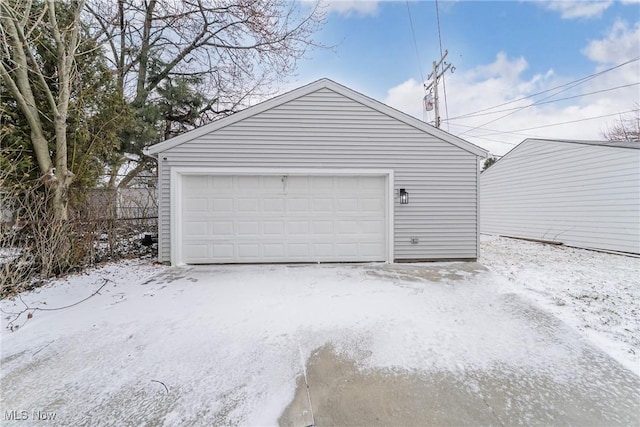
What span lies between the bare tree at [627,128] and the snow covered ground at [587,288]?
1534cm

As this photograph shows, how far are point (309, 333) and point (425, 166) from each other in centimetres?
476

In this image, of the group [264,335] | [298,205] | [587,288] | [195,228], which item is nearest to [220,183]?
[195,228]

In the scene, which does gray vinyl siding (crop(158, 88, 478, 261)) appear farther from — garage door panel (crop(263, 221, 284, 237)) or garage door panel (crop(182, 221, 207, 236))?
garage door panel (crop(263, 221, 284, 237))

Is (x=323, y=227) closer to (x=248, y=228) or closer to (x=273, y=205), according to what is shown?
(x=273, y=205)

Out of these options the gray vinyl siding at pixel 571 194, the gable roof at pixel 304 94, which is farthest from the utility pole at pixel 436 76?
the gable roof at pixel 304 94

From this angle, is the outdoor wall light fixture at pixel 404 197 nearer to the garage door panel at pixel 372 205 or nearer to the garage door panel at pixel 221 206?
the garage door panel at pixel 372 205

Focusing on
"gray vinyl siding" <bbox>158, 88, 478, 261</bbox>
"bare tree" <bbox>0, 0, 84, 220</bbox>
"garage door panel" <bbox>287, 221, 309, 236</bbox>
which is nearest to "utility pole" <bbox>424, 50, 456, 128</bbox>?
"gray vinyl siding" <bbox>158, 88, 478, 261</bbox>

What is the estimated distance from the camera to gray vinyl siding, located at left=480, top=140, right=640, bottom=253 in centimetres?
742

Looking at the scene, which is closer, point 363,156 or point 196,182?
point 196,182

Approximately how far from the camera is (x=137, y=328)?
318 cm

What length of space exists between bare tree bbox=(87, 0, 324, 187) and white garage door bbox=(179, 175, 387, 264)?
A: 172 inches
